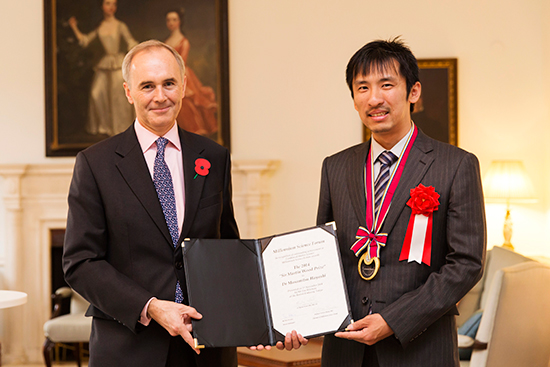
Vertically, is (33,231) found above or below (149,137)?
below

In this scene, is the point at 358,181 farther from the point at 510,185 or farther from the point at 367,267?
the point at 510,185

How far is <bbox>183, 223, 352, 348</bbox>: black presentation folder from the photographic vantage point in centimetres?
171

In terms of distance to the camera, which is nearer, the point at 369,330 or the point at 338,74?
the point at 369,330

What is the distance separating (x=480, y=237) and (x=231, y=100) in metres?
4.00

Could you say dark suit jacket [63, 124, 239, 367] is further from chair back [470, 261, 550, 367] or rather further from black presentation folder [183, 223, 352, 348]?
chair back [470, 261, 550, 367]

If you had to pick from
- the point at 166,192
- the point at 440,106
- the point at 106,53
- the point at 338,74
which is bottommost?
the point at 166,192

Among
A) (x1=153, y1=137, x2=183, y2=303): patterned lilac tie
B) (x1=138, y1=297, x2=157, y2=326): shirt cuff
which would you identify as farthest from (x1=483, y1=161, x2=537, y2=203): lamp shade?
(x1=138, y1=297, x2=157, y2=326): shirt cuff

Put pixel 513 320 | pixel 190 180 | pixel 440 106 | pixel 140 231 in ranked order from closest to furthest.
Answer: pixel 140 231, pixel 190 180, pixel 513 320, pixel 440 106

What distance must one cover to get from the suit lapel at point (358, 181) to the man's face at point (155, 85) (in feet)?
2.17

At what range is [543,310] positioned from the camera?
316 centimetres

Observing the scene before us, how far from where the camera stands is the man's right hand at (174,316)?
166cm

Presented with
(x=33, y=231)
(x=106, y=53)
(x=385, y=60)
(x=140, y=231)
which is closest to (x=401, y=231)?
(x=385, y=60)

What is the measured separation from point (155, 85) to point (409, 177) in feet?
2.97

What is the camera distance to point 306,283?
70.5 inches
